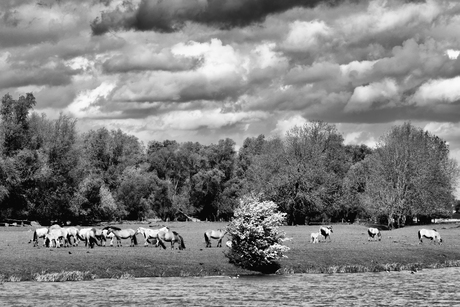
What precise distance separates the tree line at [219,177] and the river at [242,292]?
1740 inches

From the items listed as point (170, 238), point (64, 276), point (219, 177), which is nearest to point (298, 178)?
point (219, 177)

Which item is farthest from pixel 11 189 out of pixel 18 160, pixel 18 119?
pixel 18 119

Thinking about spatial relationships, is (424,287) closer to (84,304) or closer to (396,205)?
(84,304)

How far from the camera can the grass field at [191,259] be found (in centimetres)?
4356

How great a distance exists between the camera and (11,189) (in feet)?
309

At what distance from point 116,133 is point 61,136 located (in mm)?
31024

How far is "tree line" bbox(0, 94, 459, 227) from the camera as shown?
98.4 meters

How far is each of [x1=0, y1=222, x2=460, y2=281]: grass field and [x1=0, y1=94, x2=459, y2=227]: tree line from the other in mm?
31283

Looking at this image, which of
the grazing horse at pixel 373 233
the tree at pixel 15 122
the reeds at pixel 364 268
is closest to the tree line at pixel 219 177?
the tree at pixel 15 122

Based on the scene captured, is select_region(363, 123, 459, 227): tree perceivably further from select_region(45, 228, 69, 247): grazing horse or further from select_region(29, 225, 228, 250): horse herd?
select_region(45, 228, 69, 247): grazing horse

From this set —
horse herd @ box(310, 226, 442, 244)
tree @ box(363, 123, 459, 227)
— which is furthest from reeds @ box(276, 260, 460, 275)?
tree @ box(363, 123, 459, 227)

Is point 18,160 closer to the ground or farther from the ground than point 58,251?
farther from the ground

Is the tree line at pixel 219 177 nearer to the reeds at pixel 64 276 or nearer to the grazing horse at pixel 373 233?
the grazing horse at pixel 373 233

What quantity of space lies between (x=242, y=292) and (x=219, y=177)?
3977 inches
